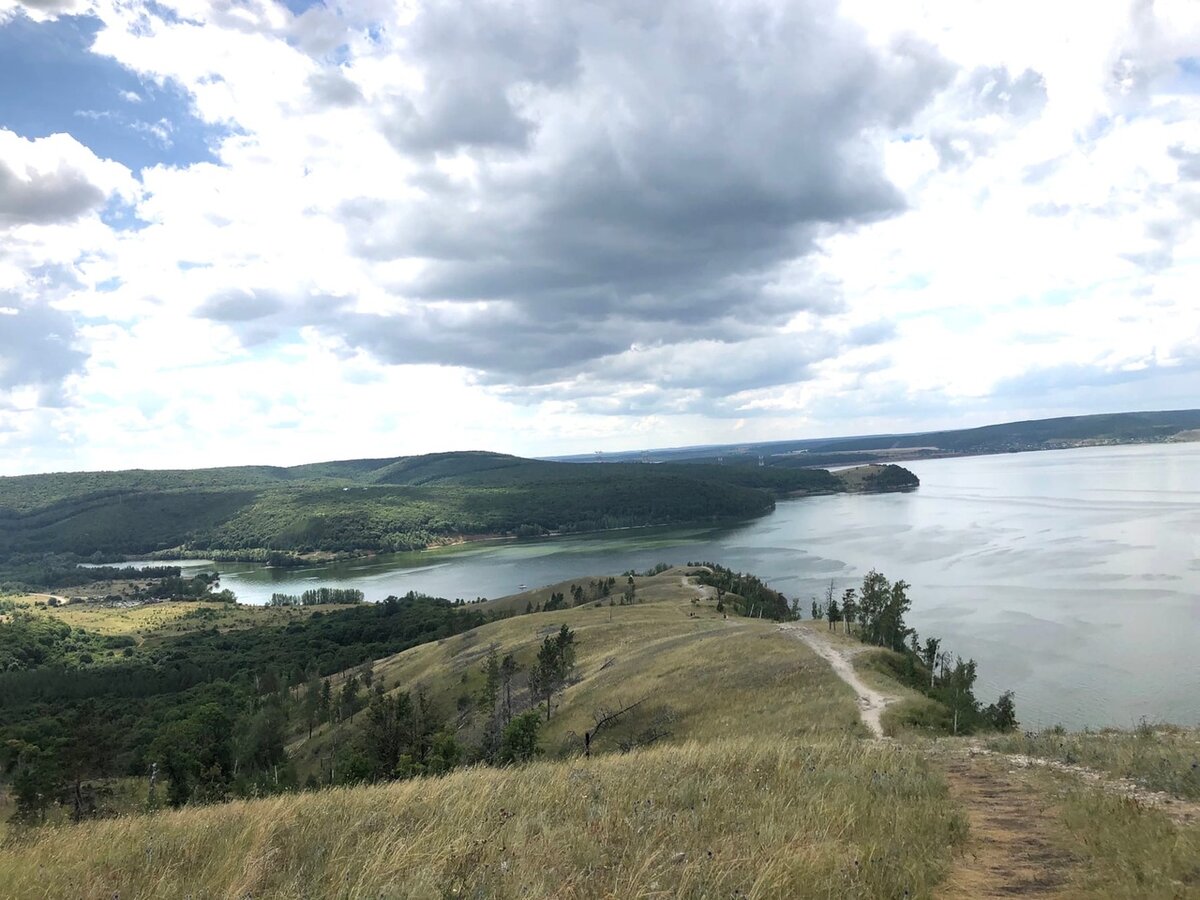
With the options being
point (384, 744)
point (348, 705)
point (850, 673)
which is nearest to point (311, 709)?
point (348, 705)

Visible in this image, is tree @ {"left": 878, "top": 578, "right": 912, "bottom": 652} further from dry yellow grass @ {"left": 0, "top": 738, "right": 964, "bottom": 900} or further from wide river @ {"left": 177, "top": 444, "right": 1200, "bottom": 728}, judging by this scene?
dry yellow grass @ {"left": 0, "top": 738, "right": 964, "bottom": 900}

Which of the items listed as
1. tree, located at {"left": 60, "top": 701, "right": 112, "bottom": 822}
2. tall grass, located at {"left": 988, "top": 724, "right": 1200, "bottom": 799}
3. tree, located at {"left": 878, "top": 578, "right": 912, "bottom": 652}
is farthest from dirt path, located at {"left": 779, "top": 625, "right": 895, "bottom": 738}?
tree, located at {"left": 60, "top": 701, "right": 112, "bottom": 822}

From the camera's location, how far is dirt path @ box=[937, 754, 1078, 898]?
612 centimetres

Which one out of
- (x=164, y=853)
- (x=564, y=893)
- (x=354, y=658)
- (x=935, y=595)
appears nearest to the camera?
(x=564, y=893)

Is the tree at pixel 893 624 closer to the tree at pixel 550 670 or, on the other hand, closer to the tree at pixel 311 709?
the tree at pixel 550 670

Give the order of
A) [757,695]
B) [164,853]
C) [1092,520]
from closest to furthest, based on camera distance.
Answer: [164,853] → [757,695] → [1092,520]

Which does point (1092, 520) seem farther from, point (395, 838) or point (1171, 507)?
point (395, 838)

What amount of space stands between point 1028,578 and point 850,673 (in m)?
76.4

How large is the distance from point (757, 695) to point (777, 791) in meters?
29.6

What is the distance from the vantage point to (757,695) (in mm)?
35844

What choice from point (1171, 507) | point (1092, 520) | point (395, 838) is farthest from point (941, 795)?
point (1171, 507)

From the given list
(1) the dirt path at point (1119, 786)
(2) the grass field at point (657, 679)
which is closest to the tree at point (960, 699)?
(2) the grass field at point (657, 679)

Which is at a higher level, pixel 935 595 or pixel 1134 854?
pixel 1134 854

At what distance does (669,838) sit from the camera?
6.46 metres
